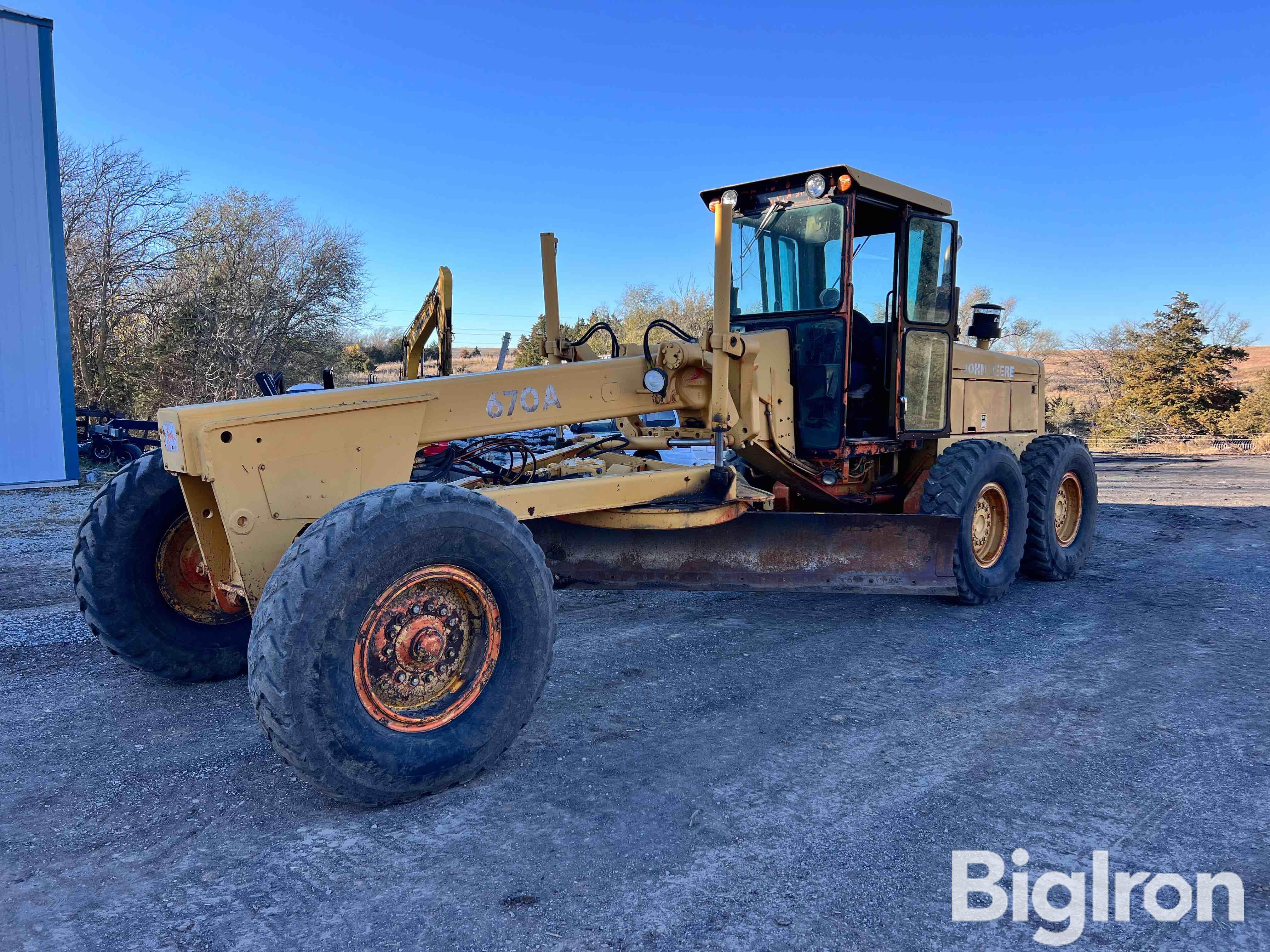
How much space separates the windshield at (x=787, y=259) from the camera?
5.75 metres

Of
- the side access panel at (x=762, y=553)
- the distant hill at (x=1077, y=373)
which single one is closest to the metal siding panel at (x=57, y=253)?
the side access panel at (x=762, y=553)

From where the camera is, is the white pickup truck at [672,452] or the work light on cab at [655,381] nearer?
the work light on cab at [655,381]

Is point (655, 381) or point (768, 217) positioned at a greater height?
point (768, 217)

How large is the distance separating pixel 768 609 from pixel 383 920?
3936mm

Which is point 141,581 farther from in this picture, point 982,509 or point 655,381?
point 982,509

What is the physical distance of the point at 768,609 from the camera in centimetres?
603

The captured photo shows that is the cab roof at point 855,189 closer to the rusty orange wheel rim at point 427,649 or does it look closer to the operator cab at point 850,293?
the operator cab at point 850,293

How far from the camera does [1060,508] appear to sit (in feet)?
24.3

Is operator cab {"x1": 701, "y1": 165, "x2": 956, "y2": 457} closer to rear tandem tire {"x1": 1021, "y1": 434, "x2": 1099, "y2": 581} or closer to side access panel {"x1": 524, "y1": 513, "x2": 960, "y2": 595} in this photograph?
side access panel {"x1": 524, "y1": 513, "x2": 960, "y2": 595}

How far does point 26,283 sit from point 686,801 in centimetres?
1418

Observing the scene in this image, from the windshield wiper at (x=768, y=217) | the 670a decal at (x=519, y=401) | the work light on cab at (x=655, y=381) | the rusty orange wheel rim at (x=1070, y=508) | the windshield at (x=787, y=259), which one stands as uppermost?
the windshield wiper at (x=768, y=217)

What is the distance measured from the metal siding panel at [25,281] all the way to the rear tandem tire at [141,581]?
10.9 meters

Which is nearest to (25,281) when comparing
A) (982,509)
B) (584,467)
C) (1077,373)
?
(584,467)

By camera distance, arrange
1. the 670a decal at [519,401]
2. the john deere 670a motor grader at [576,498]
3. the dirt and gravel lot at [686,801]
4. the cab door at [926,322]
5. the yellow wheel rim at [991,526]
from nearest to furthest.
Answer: the dirt and gravel lot at [686,801] → the john deere 670a motor grader at [576,498] → the 670a decal at [519,401] → the cab door at [926,322] → the yellow wheel rim at [991,526]
